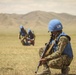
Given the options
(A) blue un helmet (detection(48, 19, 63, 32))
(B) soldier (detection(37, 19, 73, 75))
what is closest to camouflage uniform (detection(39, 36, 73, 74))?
(B) soldier (detection(37, 19, 73, 75))

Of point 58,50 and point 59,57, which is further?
point 59,57

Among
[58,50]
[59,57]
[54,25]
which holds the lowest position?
[59,57]

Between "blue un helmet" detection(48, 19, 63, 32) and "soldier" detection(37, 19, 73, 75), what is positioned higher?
"blue un helmet" detection(48, 19, 63, 32)

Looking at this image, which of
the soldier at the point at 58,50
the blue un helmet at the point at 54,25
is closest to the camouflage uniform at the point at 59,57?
the soldier at the point at 58,50

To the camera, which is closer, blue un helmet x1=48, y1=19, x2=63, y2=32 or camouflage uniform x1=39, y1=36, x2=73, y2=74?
camouflage uniform x1=39, y1=36, x2=73, y2=74

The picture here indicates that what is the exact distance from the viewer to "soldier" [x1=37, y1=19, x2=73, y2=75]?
7812 millimetres

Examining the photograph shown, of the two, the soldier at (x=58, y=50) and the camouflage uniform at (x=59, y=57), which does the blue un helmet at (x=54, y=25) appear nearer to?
the soldier at (x=58, y=50)

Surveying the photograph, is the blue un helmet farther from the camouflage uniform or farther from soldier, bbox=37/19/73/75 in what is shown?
the camouflage uniform

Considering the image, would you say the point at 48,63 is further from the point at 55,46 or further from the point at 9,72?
the point at 9,72

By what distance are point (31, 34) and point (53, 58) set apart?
14.8m

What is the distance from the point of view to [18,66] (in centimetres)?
1086

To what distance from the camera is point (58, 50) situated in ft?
25.7

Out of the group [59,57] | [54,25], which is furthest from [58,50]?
[54,25]

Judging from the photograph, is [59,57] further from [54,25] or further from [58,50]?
[54,25]
